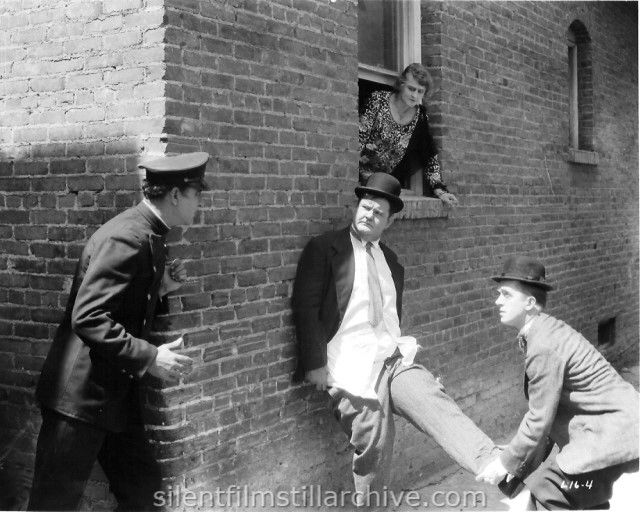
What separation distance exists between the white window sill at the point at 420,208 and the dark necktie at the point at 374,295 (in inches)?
36.3

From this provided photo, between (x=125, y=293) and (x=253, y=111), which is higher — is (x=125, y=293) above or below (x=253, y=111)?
below

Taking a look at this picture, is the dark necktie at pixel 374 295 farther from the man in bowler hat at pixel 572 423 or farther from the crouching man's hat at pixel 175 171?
the crouching man's hat at pixel 175 171

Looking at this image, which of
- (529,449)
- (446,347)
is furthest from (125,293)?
(446,347)

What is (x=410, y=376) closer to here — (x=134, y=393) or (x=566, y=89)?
(x=134, y=393)

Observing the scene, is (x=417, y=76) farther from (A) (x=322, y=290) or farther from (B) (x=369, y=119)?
(A) (x=322, y=290)

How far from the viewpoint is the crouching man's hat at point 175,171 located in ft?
11.9

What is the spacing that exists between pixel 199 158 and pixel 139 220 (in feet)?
1.31

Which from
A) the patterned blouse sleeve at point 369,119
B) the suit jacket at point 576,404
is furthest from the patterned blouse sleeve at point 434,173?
the suit jacket at point 576,404

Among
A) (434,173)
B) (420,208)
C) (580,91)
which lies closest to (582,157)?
(580,91)

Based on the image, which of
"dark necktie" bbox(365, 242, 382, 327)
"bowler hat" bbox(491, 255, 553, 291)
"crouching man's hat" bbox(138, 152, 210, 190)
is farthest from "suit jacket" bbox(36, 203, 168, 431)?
"bowler hat" bbox(491, 255, 553, 291)

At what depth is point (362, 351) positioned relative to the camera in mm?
4762

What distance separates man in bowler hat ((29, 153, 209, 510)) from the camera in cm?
342

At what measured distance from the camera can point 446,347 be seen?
6438 millimetres

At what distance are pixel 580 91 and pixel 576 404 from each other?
6523 millimetres
